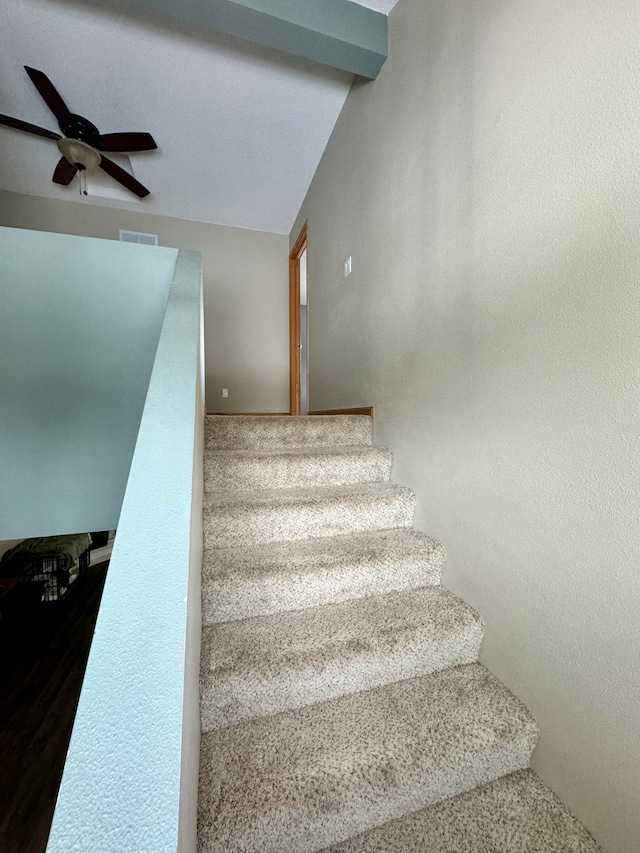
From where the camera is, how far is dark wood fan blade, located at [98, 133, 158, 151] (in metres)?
2.43

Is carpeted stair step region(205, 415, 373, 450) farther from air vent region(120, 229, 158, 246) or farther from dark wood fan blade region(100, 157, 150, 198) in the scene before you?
air vent region(120, 229, 158, 246)

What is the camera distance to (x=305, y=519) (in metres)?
1.45

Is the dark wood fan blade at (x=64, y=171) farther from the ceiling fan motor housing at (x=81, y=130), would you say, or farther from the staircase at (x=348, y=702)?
the staircase at (x=348, y=702)

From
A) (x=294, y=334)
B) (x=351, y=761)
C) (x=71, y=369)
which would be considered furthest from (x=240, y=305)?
(x=351, y=761)

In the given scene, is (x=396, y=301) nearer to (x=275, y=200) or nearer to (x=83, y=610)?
(x=275, y=200)

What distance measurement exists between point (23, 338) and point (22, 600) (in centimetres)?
455

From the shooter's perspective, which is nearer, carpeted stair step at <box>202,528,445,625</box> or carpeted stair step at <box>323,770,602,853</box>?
carpeted stair step at <box>323,770,602,853</box>

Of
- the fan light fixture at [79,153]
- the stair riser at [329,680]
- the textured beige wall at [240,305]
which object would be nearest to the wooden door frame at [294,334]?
the textured beige wall at [240,305]

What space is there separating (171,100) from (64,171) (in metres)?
1.10

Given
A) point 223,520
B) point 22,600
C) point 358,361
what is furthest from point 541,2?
point 22,600

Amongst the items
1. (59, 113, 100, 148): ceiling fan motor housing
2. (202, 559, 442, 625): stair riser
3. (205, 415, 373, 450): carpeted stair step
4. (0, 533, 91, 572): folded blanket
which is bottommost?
(0, 533, 91, 572): folded blanket

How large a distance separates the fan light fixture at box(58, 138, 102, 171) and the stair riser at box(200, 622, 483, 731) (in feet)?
10.7

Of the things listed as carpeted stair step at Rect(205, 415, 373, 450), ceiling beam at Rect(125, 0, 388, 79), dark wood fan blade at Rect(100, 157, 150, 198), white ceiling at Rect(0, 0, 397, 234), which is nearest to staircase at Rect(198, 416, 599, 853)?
carpeted stair step at Rect(205, 415, 373, 450)

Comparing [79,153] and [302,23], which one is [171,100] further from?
[302,23]
